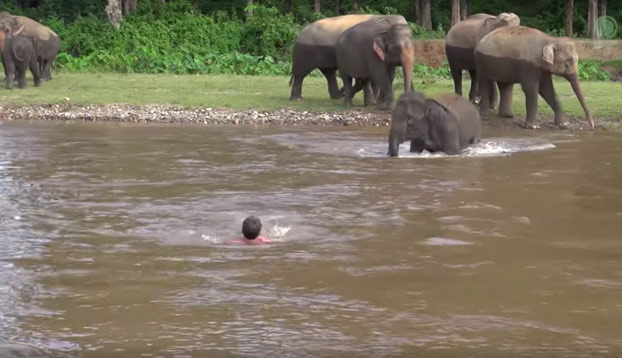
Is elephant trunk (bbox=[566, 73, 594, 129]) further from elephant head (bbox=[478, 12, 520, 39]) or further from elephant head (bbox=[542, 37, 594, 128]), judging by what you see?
elephant head (bbox=[478, 12, 520, 39])

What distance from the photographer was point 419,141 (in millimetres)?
15664

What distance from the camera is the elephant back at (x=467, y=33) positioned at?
21.8 m

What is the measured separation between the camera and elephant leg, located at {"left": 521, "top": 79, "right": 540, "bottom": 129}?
19.5 meters

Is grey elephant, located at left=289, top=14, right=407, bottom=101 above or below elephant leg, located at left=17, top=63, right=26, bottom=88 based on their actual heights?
above

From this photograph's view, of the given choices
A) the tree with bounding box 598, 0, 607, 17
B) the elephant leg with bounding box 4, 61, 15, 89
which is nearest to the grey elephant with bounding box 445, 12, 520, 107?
the elephant leg with bounding box 4, 61, 15, 89

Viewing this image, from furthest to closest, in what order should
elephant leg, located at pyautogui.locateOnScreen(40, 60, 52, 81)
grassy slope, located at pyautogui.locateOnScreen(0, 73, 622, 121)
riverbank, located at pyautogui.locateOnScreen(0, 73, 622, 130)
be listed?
elephant leg, located at pyautogui.locateOnScreen(40, 60, 52, 81)
grassy slope, located at pyautogui.locateOnScreen(0, 73, 622, 121)
riverbank, located at pyautogui.locateOnScreen(0, 73, 622, 130)

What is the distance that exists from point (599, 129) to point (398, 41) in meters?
3.59

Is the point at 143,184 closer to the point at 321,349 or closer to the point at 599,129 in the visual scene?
the point at 321,349

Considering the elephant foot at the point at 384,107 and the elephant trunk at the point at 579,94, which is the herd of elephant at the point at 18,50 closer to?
the elephant foot at the point at 384,107

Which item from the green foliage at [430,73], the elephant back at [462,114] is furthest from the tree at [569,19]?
the elephant back at [462,114]

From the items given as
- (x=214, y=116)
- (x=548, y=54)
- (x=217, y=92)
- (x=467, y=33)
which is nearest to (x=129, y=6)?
(x=217, y=92)

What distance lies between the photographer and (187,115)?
20547mm

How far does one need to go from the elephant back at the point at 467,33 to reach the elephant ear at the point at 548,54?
2419 mm

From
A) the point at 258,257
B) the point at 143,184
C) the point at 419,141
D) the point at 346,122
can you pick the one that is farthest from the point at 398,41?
the point at 258,257
